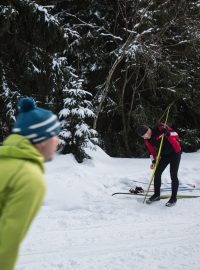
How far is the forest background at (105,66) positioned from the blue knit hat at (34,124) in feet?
25.8

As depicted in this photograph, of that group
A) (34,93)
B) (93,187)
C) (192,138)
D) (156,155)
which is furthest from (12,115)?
(192,138)

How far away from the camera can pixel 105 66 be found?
14219mm

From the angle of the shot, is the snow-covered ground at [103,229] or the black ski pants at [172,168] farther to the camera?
the black ski pants at [172,168]

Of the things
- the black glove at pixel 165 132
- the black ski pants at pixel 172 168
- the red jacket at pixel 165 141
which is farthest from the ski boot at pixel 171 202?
the black glove at pixel 165 132

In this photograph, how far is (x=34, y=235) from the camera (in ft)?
18.0

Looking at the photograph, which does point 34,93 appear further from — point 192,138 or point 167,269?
point 167,269

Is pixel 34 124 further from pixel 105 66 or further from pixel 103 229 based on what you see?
pixel 105 66

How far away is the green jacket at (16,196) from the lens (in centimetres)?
181

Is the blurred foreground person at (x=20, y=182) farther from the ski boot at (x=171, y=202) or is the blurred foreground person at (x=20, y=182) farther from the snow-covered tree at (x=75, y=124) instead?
the snow-covered tree at (x=75, y=124)

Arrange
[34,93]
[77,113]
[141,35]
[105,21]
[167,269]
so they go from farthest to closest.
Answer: [105,21] < [141,35] < [34,93] < [77,113] < [167,269]

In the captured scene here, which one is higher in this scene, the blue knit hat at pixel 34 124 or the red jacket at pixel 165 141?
the blue knit hat at pixel 34 124

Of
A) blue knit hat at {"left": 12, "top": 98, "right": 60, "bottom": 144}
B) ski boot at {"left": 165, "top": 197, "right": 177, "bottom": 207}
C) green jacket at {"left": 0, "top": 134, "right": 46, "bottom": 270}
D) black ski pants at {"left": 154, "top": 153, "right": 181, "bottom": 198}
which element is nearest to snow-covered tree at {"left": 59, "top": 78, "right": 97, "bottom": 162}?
black ski pants at {"left": 154, "top": 153, "right": 181, "bottom": 198}

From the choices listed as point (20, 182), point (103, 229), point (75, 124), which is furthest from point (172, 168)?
point (20, 182)

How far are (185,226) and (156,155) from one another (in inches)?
77.4
